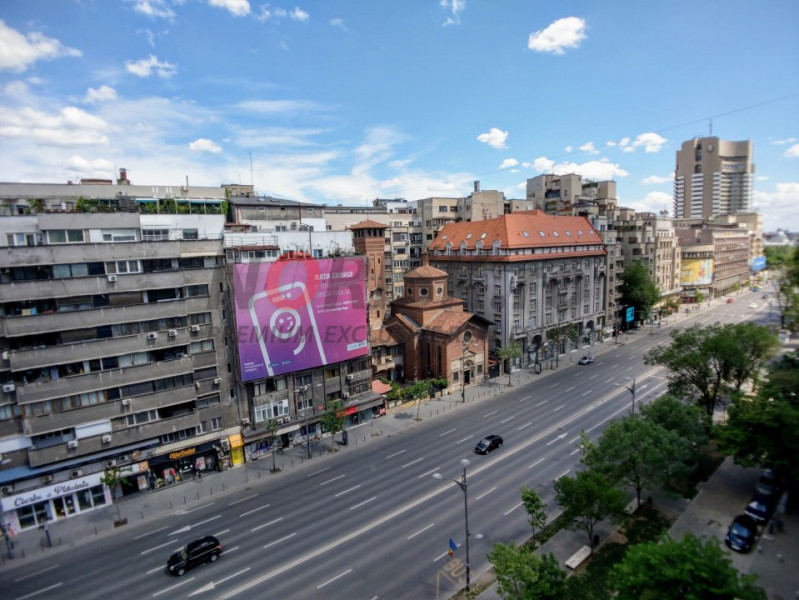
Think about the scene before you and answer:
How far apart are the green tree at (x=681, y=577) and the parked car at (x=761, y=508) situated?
18242 millimetres

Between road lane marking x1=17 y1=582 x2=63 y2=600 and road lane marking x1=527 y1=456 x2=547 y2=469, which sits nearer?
road lane marking x1=17 y1=582 x2=63 y2=600

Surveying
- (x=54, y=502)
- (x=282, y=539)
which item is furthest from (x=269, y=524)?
(x=54, y=502)

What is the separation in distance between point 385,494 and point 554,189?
4429 inches

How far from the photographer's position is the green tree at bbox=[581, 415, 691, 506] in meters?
32.0

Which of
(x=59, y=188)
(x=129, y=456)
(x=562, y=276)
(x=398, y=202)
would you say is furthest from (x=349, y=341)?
(x=398, y=202)

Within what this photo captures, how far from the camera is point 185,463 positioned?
46.2 meters

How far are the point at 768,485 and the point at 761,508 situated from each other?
4.32 m

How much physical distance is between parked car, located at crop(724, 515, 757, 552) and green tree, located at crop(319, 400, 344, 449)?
117ft

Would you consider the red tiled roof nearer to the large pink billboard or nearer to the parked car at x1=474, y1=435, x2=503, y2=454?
the large pink billboard

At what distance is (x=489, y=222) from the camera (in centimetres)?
8206

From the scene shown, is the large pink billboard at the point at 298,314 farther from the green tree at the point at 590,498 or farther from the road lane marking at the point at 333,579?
the green tree at the point at 590,498

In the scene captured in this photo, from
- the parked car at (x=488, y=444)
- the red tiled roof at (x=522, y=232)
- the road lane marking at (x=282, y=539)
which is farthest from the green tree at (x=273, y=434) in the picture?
the red tiled roof at (x=522, y=232)

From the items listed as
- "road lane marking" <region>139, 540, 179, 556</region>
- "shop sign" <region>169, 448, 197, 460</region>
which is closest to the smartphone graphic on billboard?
"shop sign" <region>169, 448, 197, 460</region>

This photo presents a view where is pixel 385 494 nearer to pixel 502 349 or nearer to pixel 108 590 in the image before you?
pixel 108 590
